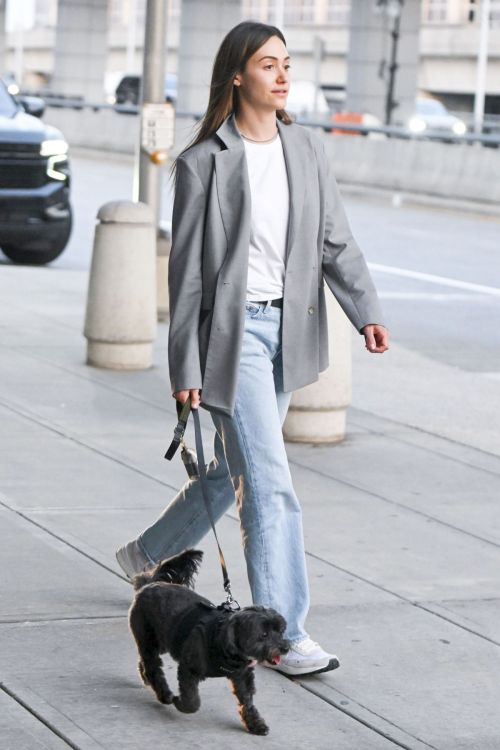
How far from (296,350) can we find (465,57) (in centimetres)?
7600

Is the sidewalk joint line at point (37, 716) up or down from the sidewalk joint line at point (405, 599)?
up

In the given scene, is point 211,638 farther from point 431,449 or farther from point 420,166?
point 420,166

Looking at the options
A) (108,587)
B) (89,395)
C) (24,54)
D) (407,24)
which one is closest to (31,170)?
(89,395)

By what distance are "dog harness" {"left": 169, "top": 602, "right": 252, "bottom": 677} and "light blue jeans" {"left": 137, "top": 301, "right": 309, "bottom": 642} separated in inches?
17.1

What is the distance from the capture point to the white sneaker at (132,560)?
218 inches

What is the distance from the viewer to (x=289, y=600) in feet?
16.4

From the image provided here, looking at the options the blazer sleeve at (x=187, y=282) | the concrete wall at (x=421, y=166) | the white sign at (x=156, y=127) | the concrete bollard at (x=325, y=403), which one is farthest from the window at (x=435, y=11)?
the blazer sleeve at (x=187, y=282)

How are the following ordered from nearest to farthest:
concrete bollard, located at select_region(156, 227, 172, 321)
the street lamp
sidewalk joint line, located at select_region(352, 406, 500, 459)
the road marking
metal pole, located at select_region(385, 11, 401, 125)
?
sidewalk joint line, located at select_region(352, 406, 500, 459) < concrete bollard, located at select_region(156, 227, 172, 321) < the road marking < the street lamp < metal pole, located at select_region(385, 11, 401, 125)

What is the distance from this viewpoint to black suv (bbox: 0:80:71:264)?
15828 millimetres

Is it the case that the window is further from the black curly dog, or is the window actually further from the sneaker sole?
the black curly dog

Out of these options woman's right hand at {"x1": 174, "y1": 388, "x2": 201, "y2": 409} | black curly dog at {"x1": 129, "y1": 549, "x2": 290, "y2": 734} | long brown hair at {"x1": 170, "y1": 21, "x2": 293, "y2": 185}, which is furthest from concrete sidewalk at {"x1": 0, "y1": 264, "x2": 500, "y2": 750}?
long brown hair at {"x1": 170, "y1": 21, "x2": 293, "y2": 185}

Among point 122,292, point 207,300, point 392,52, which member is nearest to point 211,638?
point 207,300

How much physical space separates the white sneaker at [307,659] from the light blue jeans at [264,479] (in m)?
0.04

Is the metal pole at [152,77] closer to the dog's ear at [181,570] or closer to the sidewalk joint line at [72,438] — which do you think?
the sidewalk joint line at [72,438]
